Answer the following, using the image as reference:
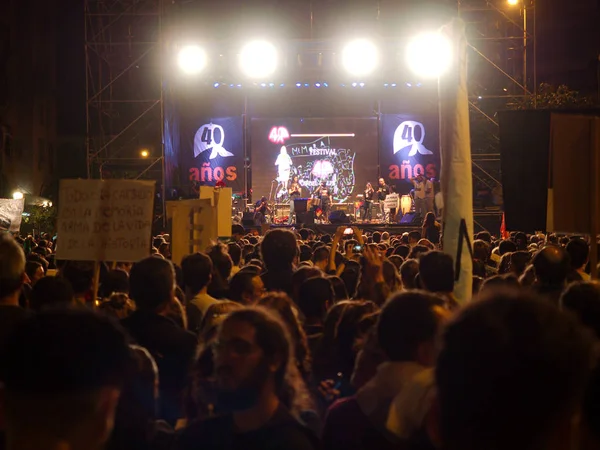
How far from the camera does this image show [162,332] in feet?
13.4

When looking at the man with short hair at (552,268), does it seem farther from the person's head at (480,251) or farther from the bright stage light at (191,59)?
the bright stage light at (191,59)

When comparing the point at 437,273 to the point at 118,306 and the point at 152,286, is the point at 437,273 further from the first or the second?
the point at 118,306

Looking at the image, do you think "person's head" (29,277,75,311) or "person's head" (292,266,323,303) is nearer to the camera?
"person's head" (29,277,75,311)

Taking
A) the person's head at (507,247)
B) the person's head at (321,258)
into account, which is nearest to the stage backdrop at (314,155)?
the person's head at (507,247)

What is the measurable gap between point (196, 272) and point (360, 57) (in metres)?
19.6

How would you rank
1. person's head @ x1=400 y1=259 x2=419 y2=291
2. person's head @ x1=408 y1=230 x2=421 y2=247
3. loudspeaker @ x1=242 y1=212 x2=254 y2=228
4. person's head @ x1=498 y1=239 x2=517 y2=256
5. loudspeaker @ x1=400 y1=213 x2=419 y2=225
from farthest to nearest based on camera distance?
loudspeaker @ x1=400 y1=213 x2=419 y2=225, loudspeaker @ x1=242 y1=212 x2=254 y2=228, person's head @ x1=408 y1=230 x2=421 y2=247, person's head @ x1=498 y1=239 x2=517 y2=256, person's head @ x1=400 y1=259 x2=419 y2=291

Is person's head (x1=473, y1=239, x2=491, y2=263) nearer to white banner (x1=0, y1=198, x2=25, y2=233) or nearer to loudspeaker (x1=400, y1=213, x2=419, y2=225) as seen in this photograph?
white banner (x1=0, y1=198, x2=25, y2=233)

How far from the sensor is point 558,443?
1624 mm

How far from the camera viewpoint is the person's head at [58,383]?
1.88 meters

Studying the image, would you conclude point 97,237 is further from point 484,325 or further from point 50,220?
point 50,220

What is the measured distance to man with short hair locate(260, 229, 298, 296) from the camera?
6.12 meters

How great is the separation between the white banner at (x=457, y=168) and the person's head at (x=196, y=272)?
1787 mm

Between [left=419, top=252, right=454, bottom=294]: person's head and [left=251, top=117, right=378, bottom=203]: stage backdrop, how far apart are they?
78.0 feet

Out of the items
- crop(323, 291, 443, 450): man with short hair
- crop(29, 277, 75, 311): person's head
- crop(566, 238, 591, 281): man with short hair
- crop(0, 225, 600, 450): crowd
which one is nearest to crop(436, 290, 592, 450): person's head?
crop(0, 225, 600, 450): crowd
